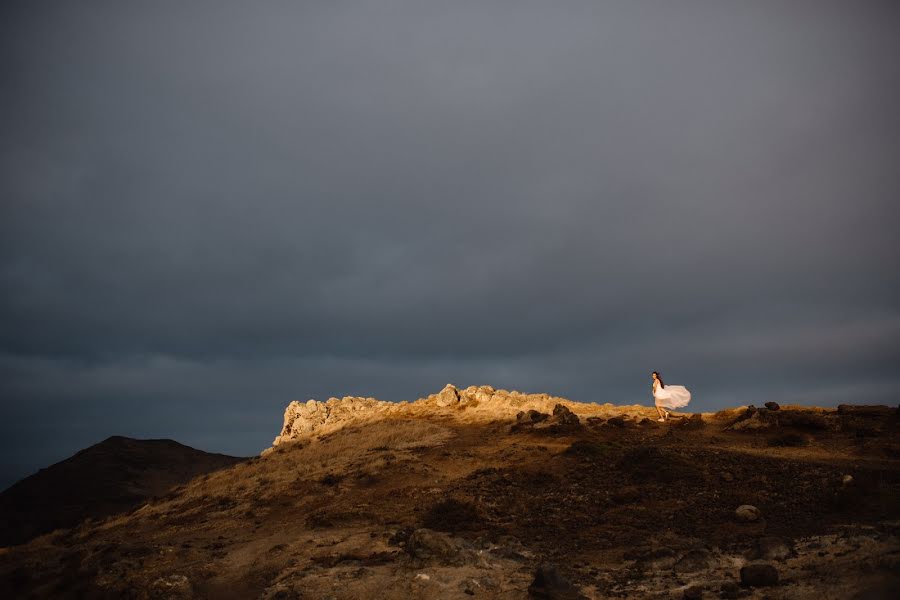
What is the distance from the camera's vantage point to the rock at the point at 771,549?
9438 millimetres

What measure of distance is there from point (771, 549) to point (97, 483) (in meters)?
66.8

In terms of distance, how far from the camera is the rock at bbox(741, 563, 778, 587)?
26.9 ft

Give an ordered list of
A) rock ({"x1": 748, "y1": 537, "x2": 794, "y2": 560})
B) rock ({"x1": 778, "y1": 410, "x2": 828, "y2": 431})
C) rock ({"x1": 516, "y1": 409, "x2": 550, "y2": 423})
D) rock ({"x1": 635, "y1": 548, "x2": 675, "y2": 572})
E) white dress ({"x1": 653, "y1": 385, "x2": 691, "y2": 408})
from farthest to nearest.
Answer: rock ({"x1": 516, "y1": 409, "x2": 550, "y2": 423}), white dress ({"x1": 653, "y1": 385, "x2": 691, "y2": 408}), rock ({"x1": 778, "y1": 410, "x2": 828, "y2": 431}), rock ({"x1": 635, "y1": 548, "x2": 675, "y2": 572}), rock ({"x1": 748, "y1": 537, "x2": 794, "y2": 560})

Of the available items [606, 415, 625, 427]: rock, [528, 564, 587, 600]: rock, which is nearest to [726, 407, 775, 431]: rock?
[606, 415, 625, 427]: rock

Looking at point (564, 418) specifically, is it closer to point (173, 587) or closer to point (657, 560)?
point (657, 560)

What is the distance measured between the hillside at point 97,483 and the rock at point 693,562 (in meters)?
43.9

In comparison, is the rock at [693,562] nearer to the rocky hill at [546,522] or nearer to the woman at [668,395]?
the rocky hill at [546,522]

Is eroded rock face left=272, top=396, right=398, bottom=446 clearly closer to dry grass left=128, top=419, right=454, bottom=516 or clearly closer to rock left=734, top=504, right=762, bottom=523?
dry grass left=128, top=419, right=454, bottom=516

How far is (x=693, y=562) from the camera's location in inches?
385

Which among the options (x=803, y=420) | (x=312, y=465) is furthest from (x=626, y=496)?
(x=312, y=465)

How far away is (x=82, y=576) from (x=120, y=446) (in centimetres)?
6789

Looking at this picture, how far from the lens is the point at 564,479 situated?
1648 centimetres

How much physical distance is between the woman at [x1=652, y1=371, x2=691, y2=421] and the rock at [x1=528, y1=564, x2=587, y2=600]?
15.3 metres

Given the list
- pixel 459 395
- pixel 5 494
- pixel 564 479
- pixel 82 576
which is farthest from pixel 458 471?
pixel 5 494
